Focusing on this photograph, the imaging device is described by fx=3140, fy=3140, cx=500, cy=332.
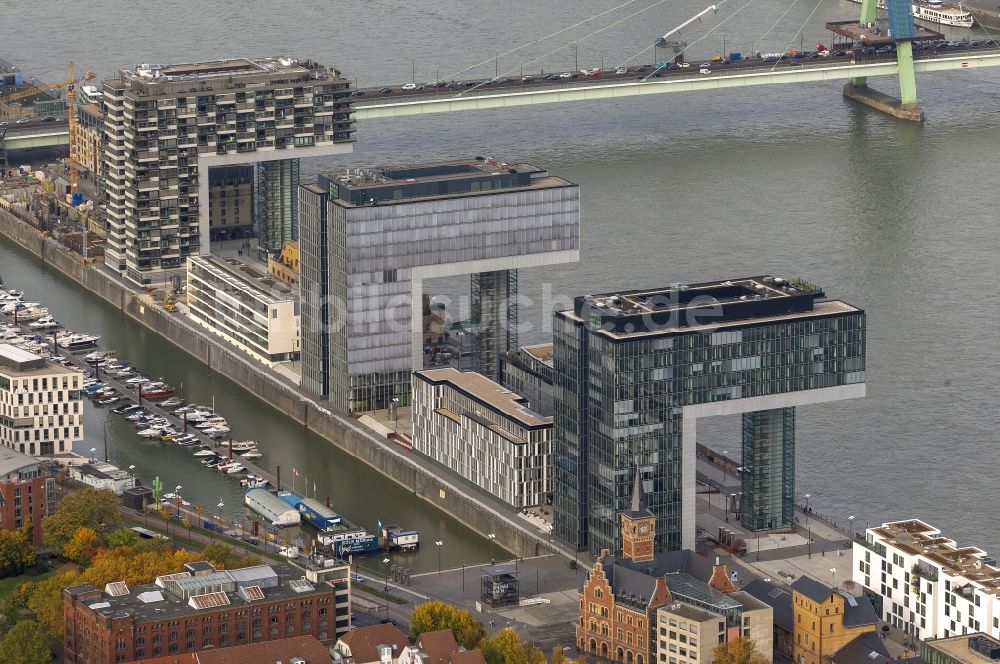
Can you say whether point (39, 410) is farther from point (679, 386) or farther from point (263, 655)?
point (263, 655)

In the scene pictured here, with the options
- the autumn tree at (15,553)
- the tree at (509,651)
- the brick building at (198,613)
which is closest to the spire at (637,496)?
the tree at (509,651)

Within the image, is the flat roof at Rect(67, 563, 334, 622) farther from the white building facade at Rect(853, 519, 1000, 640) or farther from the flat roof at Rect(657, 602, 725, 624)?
the white building facade at Rect(853, 519, 1000, 640)

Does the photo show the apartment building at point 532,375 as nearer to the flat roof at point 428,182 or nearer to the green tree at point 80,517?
the flat roof at point 428,182

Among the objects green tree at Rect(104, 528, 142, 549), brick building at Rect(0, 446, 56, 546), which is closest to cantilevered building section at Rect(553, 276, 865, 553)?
green tree at Rect(104, 528, 142, 549)

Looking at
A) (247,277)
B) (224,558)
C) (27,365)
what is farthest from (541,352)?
(247,277)

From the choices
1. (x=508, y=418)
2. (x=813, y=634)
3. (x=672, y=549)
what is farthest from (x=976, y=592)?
(x=508, y=418)

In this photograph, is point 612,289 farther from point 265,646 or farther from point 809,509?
point 265,646
